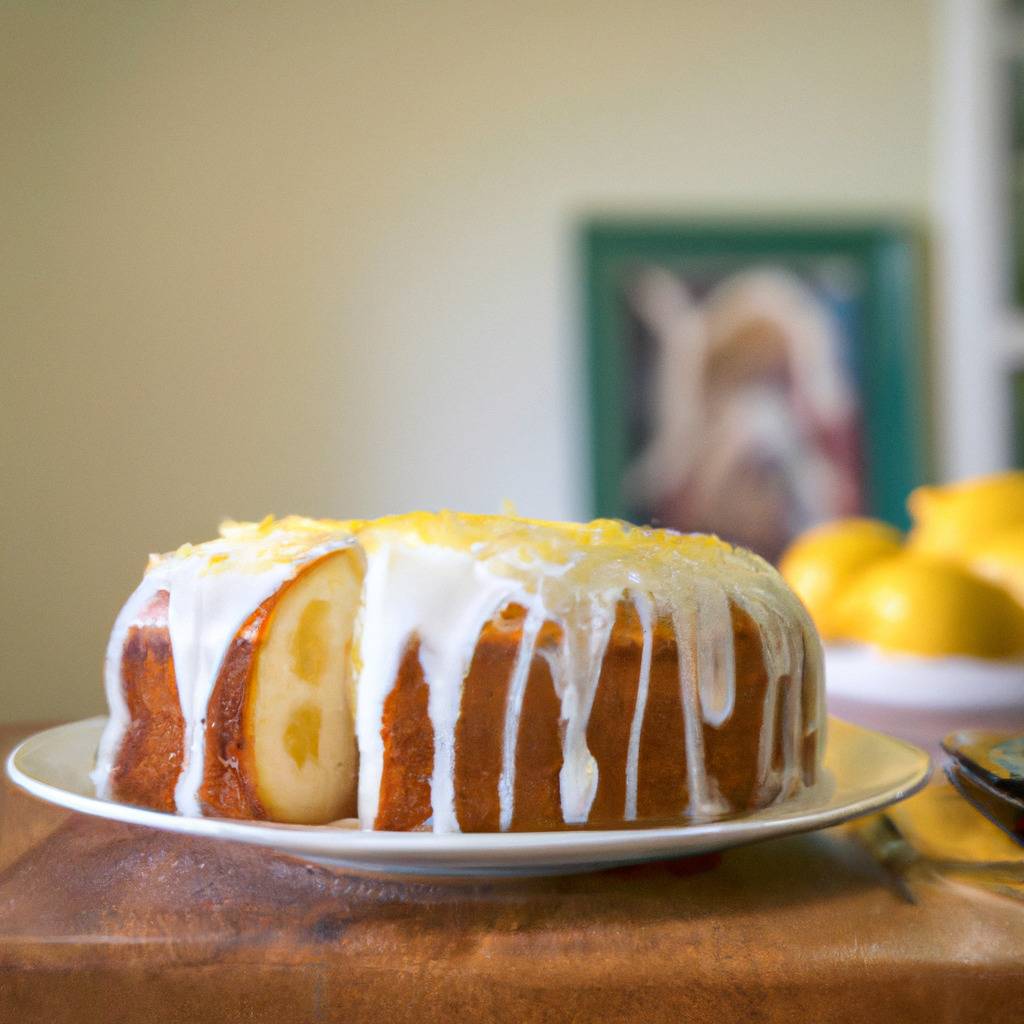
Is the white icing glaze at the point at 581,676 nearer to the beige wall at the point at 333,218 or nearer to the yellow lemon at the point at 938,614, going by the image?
the yellow lemon at the point at 938,614

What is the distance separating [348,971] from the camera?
38cm

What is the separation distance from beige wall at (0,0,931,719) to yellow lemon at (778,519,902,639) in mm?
1442

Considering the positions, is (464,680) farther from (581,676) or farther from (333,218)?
(333,218)

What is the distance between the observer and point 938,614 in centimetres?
93

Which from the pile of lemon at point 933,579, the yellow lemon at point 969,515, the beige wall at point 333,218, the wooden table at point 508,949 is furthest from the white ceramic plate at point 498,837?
the beige wall at point 333,218

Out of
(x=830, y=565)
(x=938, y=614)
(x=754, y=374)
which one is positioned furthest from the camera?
(x=754, y=374)

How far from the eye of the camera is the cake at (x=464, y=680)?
0.50 meters

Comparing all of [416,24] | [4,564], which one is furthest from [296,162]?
[4,564]

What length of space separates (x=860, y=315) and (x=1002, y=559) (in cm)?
174

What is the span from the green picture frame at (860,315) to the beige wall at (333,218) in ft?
0.18

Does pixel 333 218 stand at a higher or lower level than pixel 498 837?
higher

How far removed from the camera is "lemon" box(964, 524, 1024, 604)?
3.17 feet

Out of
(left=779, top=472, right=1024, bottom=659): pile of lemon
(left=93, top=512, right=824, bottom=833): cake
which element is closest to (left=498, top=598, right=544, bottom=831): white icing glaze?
(left=93, top=512, right=824, bottom=833): cake

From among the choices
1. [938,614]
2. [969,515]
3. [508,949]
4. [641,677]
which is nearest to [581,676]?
[641,677]
